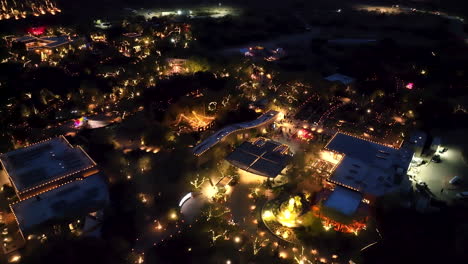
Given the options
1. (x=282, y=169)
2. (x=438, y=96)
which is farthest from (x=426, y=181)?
(x=438, y=96)

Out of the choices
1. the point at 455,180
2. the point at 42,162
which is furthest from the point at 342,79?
the point at 42,162

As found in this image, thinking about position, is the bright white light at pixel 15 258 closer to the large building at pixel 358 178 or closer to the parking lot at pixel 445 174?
the large building at pixel 358 178

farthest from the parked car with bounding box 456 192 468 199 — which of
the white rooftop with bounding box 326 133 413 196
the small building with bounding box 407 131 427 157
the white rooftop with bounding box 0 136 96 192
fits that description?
the white rooftop with bounding box 0 136 96 192

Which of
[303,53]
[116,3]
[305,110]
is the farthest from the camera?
[116,3]

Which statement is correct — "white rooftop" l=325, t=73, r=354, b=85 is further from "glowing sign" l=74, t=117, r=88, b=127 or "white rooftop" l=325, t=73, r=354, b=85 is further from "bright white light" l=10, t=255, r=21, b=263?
"bright white light" l=10, t=255, r=21, b=263

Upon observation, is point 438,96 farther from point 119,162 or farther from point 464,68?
point 119,162

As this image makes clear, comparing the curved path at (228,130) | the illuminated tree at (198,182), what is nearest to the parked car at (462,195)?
the curved path at (228,130)

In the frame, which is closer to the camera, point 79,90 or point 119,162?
point 119,162
